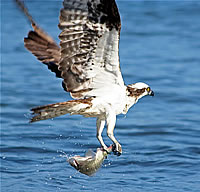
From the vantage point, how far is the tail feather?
17.8 ft

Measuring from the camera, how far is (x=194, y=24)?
17.4 m

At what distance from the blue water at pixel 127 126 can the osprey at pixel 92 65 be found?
118 centimetres

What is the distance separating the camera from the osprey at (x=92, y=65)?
17.7 ft

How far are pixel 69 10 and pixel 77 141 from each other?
3.25 metres

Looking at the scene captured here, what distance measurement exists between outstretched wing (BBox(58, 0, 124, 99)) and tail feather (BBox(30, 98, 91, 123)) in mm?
220

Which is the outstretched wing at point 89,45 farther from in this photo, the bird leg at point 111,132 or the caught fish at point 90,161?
the caught fish at point 90,161

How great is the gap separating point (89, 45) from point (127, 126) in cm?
374

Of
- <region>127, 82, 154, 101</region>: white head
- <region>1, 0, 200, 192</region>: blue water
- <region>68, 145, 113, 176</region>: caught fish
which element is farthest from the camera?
<region>1, 0, 200, 192</region>: blue water

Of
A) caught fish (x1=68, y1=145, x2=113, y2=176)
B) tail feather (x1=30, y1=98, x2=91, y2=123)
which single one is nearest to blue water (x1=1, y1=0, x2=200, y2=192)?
caught fish (x1=68, y1=145, x2=113, y2=176)

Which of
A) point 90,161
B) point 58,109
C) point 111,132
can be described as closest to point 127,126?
point 111,132

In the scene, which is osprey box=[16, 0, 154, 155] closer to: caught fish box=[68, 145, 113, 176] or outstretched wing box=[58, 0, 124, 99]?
outstretched wing box=[58, 0, 124, 99]

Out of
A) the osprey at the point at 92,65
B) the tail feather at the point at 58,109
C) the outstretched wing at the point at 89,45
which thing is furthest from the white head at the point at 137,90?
the tail feather at the point at 58,109

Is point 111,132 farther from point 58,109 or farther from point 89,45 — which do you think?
point 89,45

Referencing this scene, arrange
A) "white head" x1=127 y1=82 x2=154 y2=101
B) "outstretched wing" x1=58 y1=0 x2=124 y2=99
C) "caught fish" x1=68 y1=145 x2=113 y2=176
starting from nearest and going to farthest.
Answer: "outstretched wing" x1=58 y1=0 x2=124 y2=99 → "caught fish" x1=68 y1=145 x2=113 y2=176 → "white head" x1=127 y1=82 x2=154 y2=101
